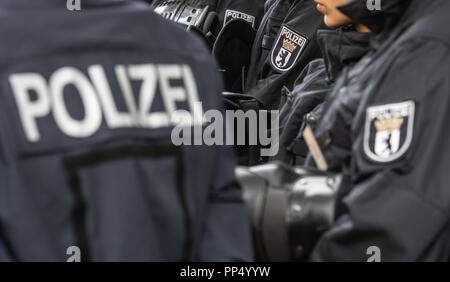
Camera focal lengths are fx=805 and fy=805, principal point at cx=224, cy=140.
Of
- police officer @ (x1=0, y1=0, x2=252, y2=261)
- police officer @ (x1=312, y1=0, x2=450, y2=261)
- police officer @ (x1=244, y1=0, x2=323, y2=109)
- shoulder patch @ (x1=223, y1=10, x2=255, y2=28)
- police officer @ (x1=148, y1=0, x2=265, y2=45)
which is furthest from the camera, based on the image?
shoulder patch @ (x1=223, y1=10, x2=255, y2=28)

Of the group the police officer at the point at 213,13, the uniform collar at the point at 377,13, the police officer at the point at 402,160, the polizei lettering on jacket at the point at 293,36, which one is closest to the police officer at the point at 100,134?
the police officer at the point at 402,160

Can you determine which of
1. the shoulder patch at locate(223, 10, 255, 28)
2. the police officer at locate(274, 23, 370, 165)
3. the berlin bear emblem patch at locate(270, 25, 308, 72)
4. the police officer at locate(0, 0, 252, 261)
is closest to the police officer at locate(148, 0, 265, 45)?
the shoulder patch at locate(223, 10, 255, 28)

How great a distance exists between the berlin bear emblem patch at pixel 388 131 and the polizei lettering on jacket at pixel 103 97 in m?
0.54

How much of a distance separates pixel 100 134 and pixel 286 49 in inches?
72.8

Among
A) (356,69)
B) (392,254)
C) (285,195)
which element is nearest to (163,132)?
(285,195)

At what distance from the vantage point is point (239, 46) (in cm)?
A: 287

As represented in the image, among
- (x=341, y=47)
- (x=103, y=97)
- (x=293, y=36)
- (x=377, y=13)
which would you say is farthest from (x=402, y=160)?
(x=293, y=36)

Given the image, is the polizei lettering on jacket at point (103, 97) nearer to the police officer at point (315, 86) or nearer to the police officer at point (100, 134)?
the police officer at point (100, 134)

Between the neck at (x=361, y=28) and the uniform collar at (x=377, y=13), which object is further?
the neck at (x=361, y=28)

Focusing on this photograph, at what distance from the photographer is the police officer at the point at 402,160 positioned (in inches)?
55.5

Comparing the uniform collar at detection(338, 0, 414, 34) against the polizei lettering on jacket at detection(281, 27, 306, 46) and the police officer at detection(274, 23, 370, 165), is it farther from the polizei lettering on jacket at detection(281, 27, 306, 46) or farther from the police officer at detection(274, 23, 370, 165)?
the polizei lettering on jacket at detection(281, 27, 306, 46)

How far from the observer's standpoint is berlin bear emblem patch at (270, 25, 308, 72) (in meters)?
2.68

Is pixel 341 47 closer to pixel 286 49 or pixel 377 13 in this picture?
pixel 377 13
